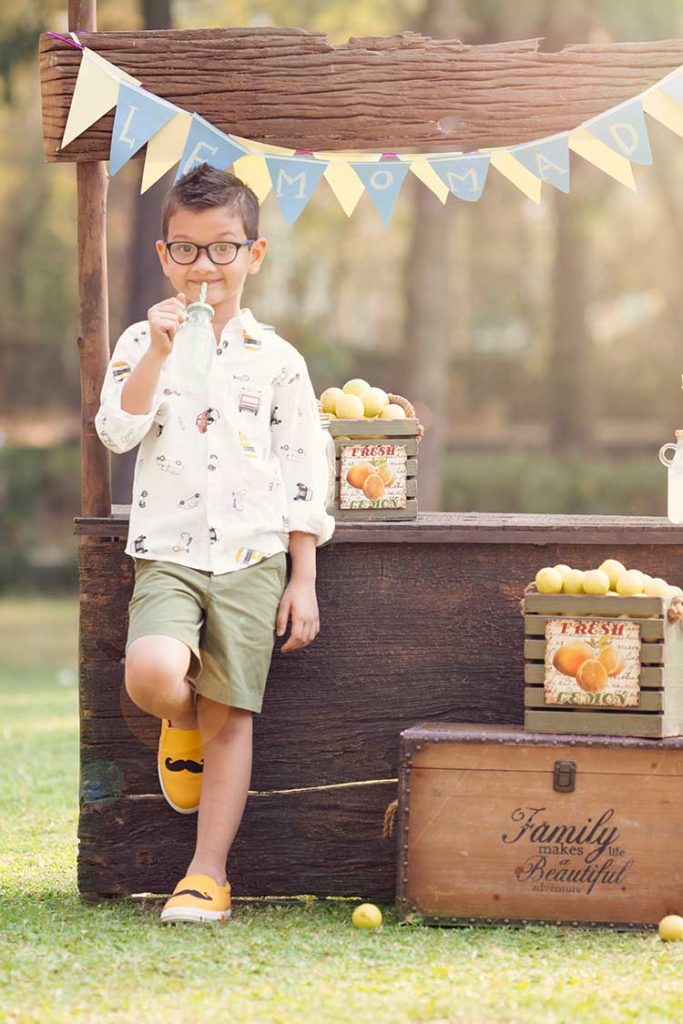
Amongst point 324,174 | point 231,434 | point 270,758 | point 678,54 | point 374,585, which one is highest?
point 678,54

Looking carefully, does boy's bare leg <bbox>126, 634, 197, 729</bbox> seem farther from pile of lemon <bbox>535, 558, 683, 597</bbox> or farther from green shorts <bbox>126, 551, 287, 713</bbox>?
pile of lemon <bbox>535, 558, 683, 597</bbox>

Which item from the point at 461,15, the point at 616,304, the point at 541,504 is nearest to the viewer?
the point at 461,15

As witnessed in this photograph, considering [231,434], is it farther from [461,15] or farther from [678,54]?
[461,15]

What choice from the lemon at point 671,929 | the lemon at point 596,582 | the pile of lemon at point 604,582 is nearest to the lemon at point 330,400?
the pile of lemon at point 604,582

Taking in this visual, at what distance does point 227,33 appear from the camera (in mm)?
4004

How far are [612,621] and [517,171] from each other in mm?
1349

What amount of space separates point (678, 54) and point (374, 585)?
1.60 meters

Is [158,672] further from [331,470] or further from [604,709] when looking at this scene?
[604,709]

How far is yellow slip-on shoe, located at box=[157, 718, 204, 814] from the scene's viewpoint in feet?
12.2

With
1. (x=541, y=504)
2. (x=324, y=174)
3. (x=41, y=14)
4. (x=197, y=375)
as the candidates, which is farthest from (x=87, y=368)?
(x=541, y=504)

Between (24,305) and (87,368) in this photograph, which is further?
(24,305)

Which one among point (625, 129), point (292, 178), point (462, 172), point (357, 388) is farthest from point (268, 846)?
point (625, 129)

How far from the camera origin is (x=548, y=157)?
4.07 m

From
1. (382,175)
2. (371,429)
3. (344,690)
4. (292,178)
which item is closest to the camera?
(344,690)
